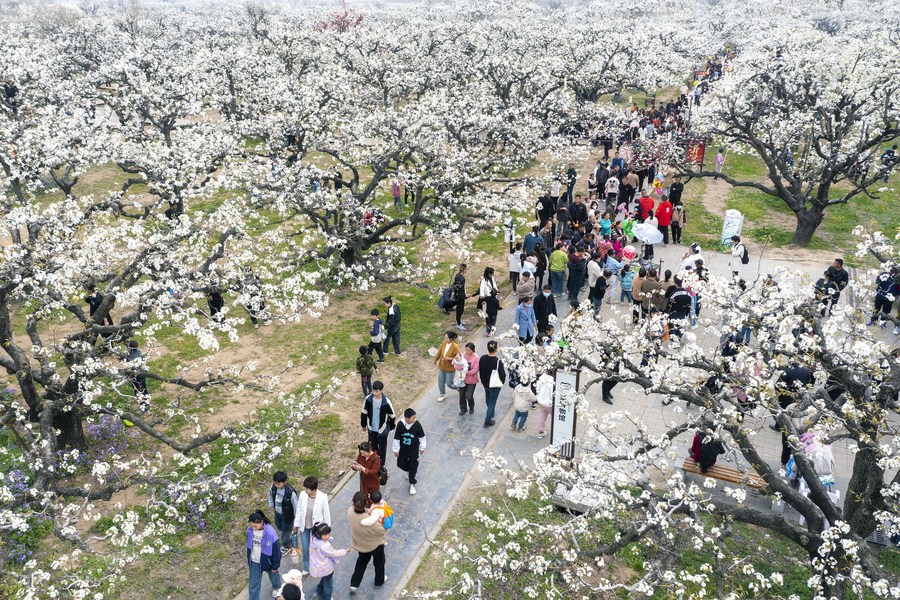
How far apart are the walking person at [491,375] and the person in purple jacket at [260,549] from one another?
547 centimetres

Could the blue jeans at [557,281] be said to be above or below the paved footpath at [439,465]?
above

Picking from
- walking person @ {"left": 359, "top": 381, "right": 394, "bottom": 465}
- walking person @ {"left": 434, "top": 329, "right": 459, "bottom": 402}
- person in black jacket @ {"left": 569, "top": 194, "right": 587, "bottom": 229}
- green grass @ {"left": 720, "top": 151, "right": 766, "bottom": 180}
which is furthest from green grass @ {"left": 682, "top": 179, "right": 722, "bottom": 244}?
walking person @ {"left": 359, "top": 381, "right": 394, "bottom": 465}

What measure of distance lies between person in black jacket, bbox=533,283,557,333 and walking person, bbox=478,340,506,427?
9.92ft

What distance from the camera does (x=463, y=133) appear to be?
26.2 meters

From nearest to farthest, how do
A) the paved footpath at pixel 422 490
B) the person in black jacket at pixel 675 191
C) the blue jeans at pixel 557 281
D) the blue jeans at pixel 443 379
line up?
1. the paved footpath at pixel 422 490
2. the blue jeans at pixel 443 379
3. the blue jeans at pixel 557 281
4. the person in black jacket at pixel 675 191

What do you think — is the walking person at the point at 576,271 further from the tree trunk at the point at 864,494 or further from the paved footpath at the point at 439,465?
the tree trunk at the point at 864,494

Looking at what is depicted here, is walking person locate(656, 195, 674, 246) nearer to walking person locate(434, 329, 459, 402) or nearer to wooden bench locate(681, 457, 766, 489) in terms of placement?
walking person locate(434, 329, 459, 402)

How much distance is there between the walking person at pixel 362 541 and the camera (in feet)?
30.0

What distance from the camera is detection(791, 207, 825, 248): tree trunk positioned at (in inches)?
899

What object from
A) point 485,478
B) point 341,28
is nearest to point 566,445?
point 485,478

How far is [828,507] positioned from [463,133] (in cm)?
2013

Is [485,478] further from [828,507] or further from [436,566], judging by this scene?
[828,507]

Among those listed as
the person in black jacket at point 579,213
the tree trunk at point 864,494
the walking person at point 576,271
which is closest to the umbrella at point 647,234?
the walking person at point 576,271

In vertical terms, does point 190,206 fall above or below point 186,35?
below
